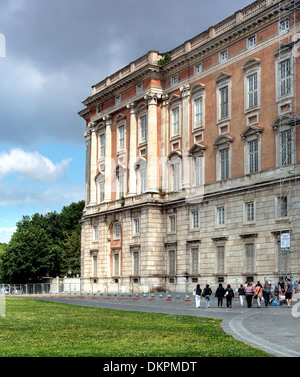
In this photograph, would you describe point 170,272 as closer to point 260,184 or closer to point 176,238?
point 176,238

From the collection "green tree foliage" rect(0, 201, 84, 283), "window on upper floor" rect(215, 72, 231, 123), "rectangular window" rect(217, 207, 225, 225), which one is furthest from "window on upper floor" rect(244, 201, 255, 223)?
"green tree foliage" rect(0, 201, 84, 283)

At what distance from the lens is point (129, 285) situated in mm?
67375

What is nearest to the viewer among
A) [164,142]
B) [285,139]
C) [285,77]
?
[285,139]

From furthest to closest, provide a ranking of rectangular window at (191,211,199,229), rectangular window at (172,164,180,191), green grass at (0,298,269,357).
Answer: rectangular window at (172,164,180,191)
rectangular window at (191,211,199,229)
green grass at (0,298,269,357)

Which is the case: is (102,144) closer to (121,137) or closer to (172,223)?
(121,137)

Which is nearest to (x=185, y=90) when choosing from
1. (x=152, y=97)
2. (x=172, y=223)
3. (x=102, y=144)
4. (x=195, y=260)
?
(x=152, y=97)

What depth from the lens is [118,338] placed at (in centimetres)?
2025

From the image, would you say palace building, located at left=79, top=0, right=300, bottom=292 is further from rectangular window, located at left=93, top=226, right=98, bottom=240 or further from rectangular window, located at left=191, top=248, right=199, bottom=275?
rectangular window, located at left=93, top=226, right=98, bottom=240

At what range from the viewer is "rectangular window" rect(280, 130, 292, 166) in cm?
4947

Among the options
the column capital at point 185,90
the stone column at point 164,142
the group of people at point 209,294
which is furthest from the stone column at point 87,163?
the group of people at point 209,294

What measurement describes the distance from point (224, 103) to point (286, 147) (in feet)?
33.8

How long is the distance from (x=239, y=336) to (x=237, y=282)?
33124 millimetres

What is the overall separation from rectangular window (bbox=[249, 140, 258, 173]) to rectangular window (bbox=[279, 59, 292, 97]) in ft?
16.9
